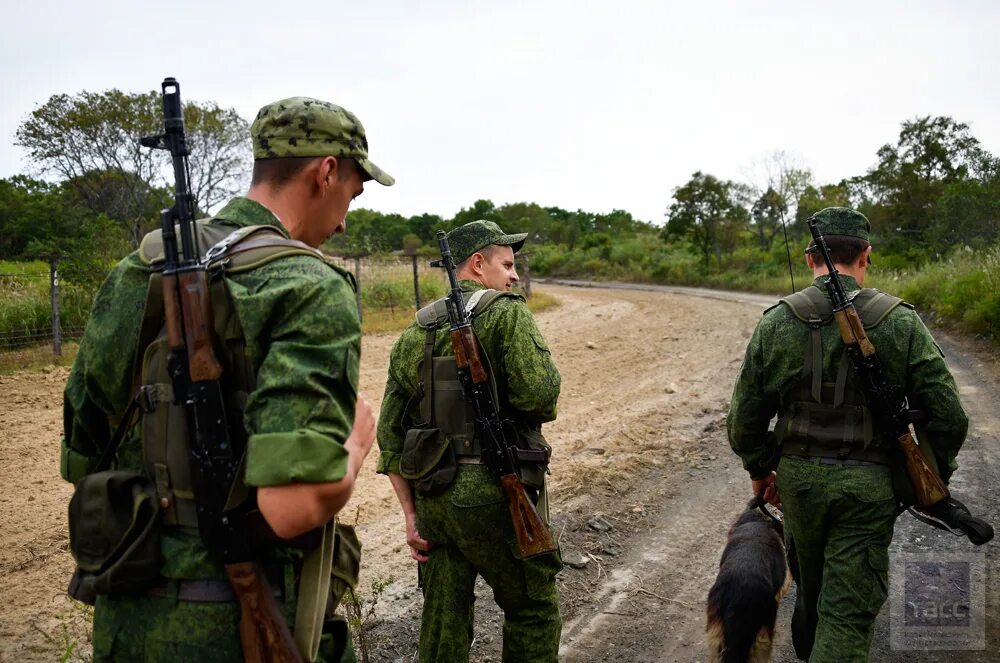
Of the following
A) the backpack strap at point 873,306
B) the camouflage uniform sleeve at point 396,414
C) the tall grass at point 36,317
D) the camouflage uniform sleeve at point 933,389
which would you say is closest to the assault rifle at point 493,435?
the camouflage uniform sleeve at point 396,414

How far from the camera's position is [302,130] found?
1827 millimetres

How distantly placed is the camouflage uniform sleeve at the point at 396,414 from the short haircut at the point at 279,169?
138cm

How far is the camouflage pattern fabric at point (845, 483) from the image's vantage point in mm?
3051

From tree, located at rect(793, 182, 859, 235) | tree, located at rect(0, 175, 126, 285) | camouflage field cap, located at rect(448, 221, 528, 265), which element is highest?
tree, located at rect(793, 182, 859, 235)

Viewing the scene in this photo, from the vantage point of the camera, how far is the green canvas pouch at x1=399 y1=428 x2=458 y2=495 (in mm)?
2951

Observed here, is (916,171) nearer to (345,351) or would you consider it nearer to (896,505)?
(896,505)

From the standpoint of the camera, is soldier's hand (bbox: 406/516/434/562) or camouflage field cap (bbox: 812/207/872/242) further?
camouflage field cap (bbox: 812/207/872/242)

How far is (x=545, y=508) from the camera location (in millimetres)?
3105

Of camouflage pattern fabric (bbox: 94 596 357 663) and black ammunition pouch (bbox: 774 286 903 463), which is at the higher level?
black ammunition pouch (bbox: 774 286 903 463)

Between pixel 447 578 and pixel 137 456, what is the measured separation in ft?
5.24

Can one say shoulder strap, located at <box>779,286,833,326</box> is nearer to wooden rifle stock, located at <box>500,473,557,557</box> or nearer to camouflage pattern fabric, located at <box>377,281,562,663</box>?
camouflage pattern fabric, located at <box>377,281,562,663</box>

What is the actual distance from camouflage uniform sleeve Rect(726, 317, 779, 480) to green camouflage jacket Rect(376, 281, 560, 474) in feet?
3.26

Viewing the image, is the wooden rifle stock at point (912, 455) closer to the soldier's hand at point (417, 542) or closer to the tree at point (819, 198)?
the soldier's hand at point (417, 542)

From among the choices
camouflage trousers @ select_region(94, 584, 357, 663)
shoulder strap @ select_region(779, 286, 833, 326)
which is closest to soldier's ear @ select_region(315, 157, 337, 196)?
camouflage trousers @ select_region(94, 584, 357, 663)
